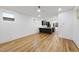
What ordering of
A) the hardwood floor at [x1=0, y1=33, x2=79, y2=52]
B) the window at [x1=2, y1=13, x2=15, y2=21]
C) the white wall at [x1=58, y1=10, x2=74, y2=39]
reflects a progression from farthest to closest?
the white wall at [x1=58, y1=10, x2=74, y2=39]
the window at [x1=2, y1=13, x2=15, y2=21]
the hardwood floor at [x1=0, y1=33, x2=79, y2=52]

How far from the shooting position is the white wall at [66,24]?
20.2 feet

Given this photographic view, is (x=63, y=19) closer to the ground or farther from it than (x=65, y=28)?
farther from it

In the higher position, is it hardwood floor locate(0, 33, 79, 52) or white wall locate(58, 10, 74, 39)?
white wall locate(58, 10, 74, 39)

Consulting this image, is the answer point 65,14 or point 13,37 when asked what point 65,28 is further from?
point 13,37

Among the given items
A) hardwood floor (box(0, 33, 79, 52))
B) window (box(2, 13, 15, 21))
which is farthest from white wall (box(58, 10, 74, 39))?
window (box(2, 13, 15, 21))

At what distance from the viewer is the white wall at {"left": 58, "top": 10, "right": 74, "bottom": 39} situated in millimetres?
6156

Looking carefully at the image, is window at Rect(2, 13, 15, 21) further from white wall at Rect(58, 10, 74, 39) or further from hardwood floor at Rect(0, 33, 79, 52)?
white wall at Rect(58, 10, 74, 39)

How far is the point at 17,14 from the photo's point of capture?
6902 mm

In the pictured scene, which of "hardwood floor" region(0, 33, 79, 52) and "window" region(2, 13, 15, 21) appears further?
"window" region(2, 13, 15, 21)

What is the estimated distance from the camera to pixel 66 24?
21.5 feet

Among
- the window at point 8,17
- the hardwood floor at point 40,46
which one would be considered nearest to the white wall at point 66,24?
the hardwood floor at point 40,46
